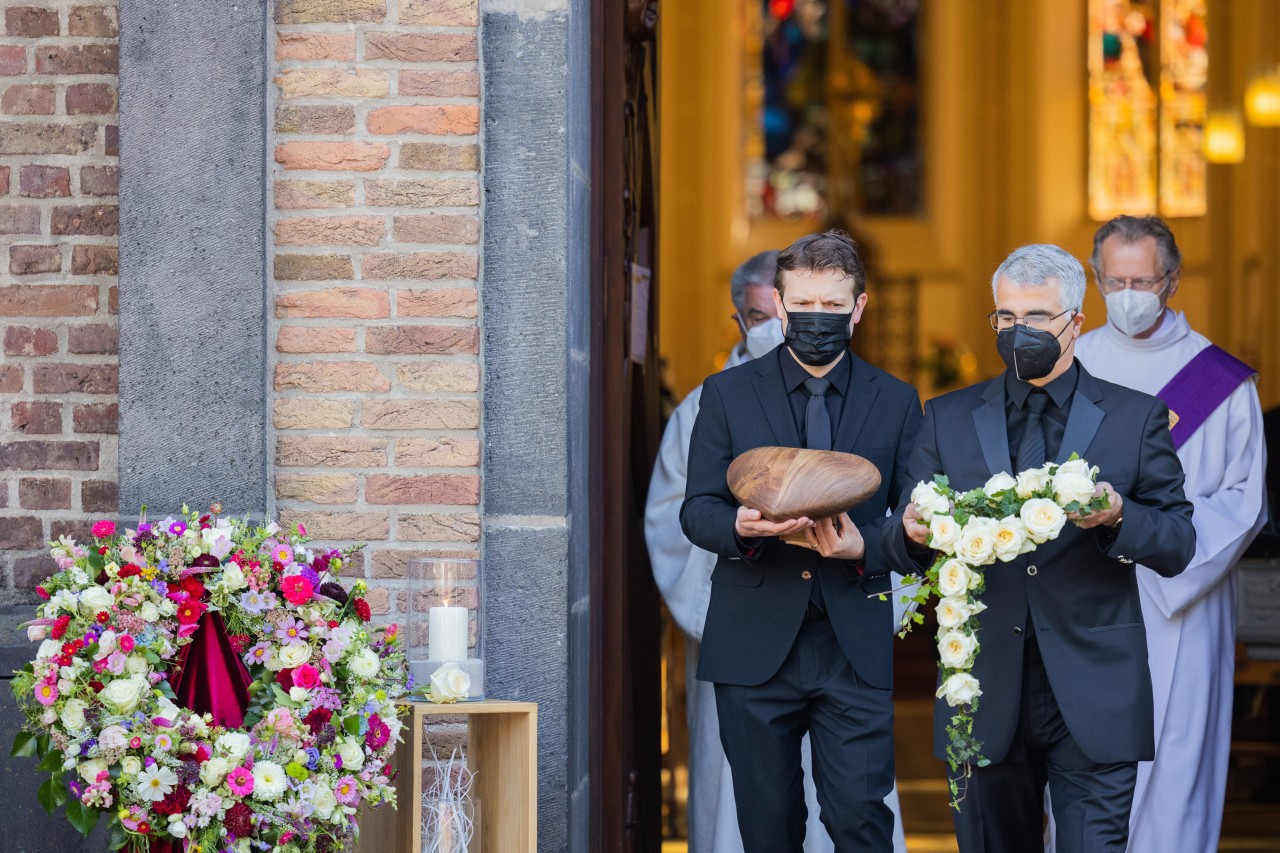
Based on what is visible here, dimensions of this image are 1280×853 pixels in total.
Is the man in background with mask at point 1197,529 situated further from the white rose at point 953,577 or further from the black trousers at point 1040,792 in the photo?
the white rose at point 953,577

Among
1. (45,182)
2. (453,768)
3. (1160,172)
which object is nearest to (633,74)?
(45,182)

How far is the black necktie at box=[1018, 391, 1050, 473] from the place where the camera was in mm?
3994

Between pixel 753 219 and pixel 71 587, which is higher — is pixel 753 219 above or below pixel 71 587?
above

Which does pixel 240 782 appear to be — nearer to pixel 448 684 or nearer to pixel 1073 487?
pixel 448 684

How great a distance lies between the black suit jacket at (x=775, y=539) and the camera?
4.18 meters

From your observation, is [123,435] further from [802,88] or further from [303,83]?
[802,88]

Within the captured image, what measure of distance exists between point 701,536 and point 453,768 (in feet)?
2.99

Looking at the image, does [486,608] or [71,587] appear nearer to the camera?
[71,587]

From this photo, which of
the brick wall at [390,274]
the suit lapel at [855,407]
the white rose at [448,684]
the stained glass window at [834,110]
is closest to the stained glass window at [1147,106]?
the stained glass window at [834,110]

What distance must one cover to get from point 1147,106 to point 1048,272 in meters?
12.4

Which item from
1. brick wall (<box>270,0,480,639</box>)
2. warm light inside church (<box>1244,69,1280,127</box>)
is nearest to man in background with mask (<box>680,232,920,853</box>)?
brick wall (<box>270,0,480,639</box>)

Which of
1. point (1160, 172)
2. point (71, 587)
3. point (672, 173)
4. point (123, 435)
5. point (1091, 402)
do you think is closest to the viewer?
point (71, 587)

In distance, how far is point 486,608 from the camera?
15.0ft

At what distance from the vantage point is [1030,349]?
389 centimetres
